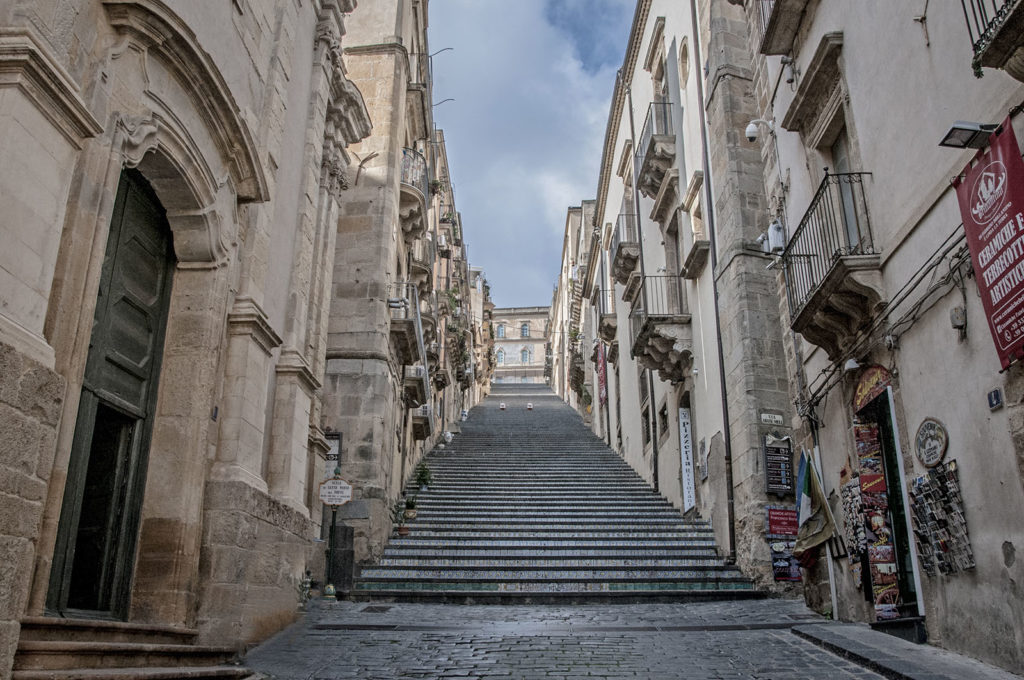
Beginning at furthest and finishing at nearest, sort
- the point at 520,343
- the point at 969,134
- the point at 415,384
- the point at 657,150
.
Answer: the point at 520,343
the point at 415,384
the point at 657,150
the point at 969,134

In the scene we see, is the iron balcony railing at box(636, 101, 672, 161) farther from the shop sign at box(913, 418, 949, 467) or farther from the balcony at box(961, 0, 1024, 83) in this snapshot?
the balcony at box(961, 0, 1024, 83)

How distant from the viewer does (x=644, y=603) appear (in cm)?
1127

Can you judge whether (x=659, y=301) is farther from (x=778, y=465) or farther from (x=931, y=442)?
(x=931, y=442)

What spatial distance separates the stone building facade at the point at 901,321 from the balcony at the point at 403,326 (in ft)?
26.9

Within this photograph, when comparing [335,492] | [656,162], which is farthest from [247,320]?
[656,162]

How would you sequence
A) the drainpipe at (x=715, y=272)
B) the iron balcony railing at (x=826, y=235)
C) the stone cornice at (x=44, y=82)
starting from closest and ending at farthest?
the stone cornice at (x=44, y=82), the iron balcony railing at (x=826, y=235), the drainpipe at (x=715, y=272)

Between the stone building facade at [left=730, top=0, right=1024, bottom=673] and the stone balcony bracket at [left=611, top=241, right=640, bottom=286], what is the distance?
38.9ft

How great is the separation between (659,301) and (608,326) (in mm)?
9134

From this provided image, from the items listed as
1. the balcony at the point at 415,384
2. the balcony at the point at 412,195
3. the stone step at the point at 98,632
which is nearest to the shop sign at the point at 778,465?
the stone step at the point at 98,632

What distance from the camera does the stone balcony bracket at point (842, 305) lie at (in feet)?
23.9

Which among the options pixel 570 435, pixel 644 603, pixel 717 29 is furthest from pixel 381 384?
pixel 570 435

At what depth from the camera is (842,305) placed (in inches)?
303

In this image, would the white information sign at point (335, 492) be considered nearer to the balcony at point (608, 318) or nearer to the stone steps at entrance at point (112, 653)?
the stone steps at entrance at point (112, 653)

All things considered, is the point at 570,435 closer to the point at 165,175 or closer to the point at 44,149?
the point at 165,175
